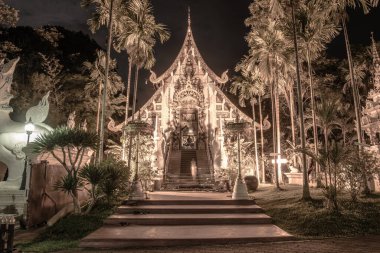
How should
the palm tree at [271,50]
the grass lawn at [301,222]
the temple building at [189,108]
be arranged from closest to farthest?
the grass lawn at [301,222] → the palm tree at [271,50] → the temple building at [189,108]

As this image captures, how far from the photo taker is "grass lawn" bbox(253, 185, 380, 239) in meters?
8.30

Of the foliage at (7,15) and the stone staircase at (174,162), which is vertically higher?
the foliage at (7,15)

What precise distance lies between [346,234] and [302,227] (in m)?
1.09

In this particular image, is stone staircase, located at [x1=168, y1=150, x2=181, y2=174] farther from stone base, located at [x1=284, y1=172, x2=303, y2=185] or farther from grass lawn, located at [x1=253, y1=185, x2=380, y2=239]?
grass lawn, located at [x1=253, y1=185, x2=380, y2=239]

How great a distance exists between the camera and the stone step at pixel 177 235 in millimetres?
7152

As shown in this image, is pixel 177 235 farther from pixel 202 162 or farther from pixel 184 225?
pixel 202 162

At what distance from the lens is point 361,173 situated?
1045 cm

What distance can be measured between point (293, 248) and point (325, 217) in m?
2.71

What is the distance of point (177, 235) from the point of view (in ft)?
25.0

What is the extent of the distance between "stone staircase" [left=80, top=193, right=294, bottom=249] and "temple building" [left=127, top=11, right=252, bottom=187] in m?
Answer: 9.30

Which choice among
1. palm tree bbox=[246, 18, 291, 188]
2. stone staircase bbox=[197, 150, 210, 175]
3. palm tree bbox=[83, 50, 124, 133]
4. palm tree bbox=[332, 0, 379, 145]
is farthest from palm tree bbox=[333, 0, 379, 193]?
palm tree bbox=[83, 50, 124, 133]

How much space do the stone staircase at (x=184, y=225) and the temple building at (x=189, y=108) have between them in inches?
366

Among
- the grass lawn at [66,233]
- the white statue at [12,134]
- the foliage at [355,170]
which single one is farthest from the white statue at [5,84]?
the foliage at [355,170]

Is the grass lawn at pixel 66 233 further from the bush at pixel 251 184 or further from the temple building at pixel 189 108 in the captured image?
the temple building at pixel 189 108
